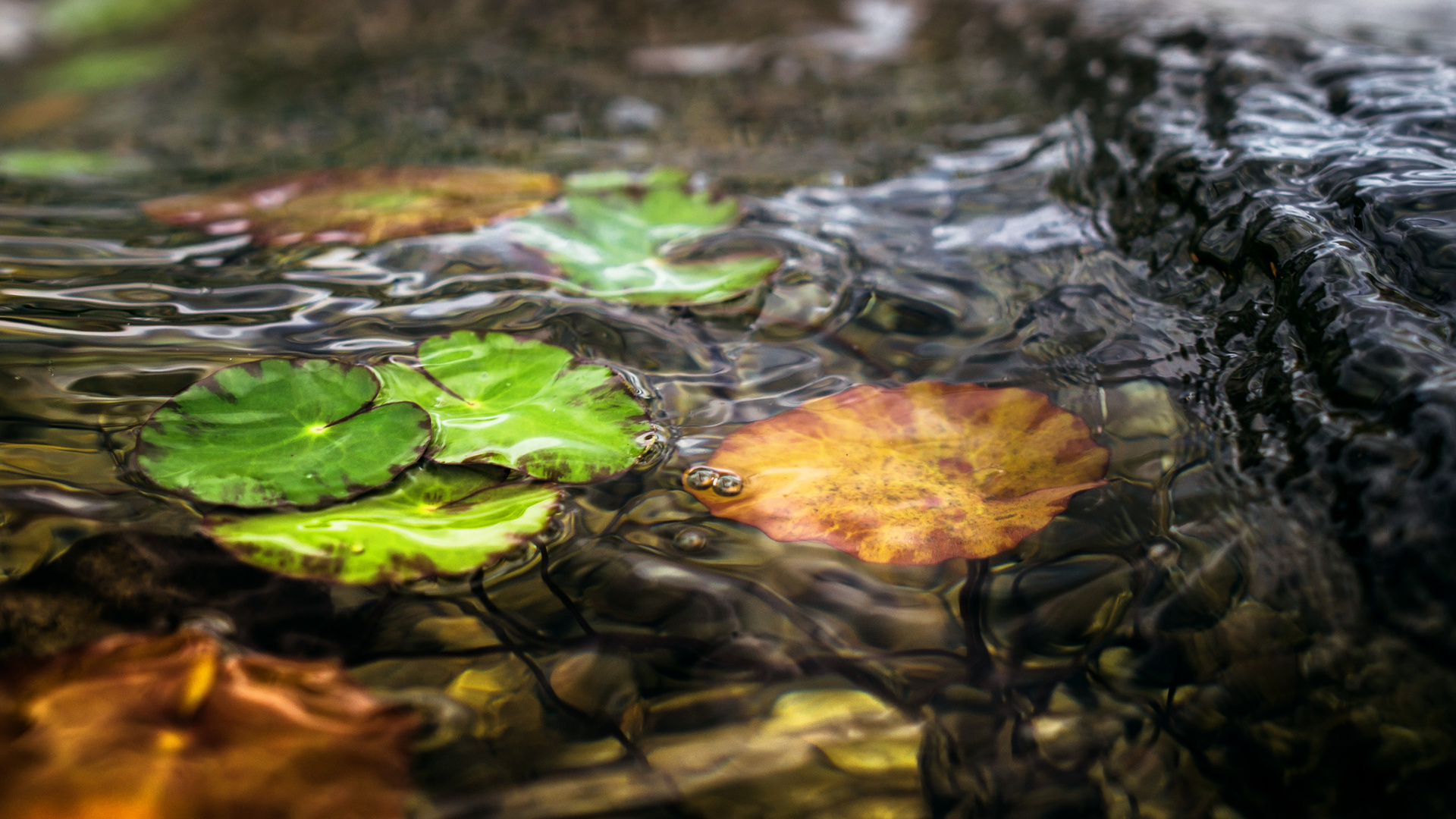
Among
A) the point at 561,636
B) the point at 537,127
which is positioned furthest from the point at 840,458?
the point at 537,127

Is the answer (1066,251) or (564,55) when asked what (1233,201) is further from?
(564,55)

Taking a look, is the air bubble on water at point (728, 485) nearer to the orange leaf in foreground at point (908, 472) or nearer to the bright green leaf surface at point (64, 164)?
the orange leaf in foreground at point (908, 472)

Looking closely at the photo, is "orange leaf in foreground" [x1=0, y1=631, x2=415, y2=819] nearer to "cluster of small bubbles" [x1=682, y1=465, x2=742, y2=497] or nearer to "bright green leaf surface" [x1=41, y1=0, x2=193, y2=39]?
"cluster of small bubbles" [x1=682, y1=465, x2=742, y2=497]

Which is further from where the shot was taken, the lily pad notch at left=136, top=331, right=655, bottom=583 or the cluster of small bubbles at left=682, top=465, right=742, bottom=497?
the cluster of small bubbles at left=682, top=465, right=742, bottom=497

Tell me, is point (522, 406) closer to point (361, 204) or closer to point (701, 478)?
point (701, 478)

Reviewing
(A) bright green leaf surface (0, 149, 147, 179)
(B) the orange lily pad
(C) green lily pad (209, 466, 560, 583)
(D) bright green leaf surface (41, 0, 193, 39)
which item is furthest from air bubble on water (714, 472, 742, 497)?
(D) bright green leaf surface (41, 0, 193, 39)

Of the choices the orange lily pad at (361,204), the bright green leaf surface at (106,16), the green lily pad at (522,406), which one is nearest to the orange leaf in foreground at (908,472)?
the green lily pad at (522,406)
